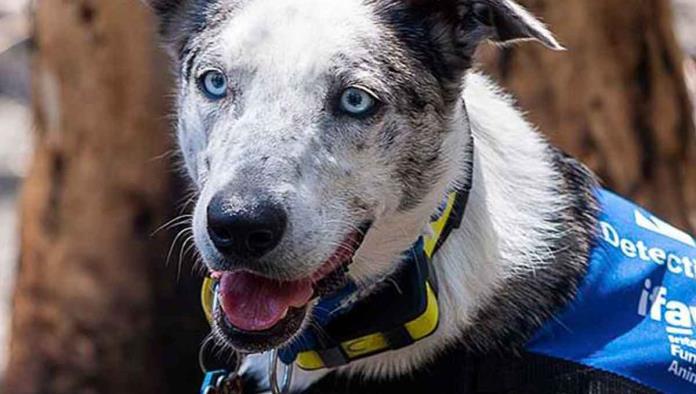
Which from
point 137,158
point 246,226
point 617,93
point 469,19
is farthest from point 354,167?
point 137,158

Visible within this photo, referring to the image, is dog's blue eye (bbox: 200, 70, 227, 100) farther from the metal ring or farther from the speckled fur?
the metal ring

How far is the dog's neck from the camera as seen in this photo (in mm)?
3445

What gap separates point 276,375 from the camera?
3.53 metres

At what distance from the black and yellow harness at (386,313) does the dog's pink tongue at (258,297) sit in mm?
152

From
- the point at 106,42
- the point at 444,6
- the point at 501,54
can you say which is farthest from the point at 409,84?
the point at 106,42

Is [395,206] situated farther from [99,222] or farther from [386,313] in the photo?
[99,222]

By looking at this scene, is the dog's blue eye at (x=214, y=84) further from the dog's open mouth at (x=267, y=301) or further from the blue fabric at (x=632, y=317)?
the blue fabric at (x=632, y=317)

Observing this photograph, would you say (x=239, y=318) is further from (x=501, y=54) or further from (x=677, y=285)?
(x=501, y=54)

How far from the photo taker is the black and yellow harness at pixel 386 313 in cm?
335

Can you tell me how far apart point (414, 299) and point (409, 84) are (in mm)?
452

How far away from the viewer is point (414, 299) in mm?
3340

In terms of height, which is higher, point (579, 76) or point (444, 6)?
point (444, 6)

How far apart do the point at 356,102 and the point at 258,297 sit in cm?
44

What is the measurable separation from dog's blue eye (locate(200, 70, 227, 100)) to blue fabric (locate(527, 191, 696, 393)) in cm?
88
